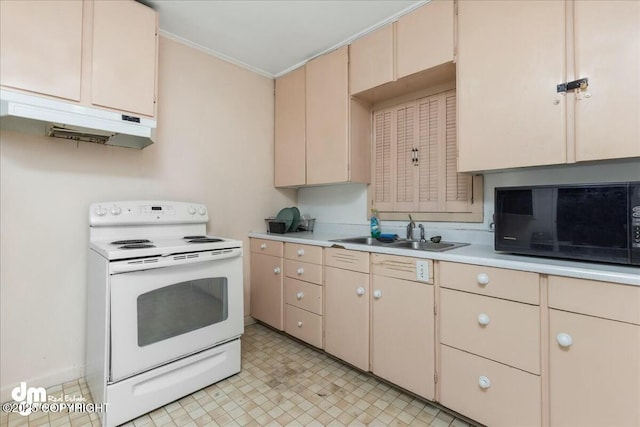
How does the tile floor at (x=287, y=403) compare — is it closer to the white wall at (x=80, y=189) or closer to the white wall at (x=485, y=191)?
the white wall at (x=80, y=189)

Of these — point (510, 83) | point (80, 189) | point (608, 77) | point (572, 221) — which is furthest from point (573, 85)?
point (80, 189)

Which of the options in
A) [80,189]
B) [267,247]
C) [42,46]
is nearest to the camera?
[42,46]

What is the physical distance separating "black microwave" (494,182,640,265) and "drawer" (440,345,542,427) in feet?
1.86

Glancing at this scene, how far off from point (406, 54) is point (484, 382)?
194 centimetres

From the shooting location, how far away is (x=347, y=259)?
2004 mm

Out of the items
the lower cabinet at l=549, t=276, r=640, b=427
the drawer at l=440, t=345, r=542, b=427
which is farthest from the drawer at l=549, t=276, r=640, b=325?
the drawer at l=440, t=345, r=542, b=427

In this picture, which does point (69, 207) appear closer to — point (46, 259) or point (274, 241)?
point (46, 259)

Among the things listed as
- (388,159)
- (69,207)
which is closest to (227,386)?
(69,207)

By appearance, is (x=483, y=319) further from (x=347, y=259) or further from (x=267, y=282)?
(x=267, y=282)

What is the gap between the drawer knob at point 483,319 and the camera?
1.40 metres

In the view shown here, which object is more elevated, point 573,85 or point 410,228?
point 573,85

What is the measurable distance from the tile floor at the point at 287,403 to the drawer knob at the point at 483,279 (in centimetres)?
76

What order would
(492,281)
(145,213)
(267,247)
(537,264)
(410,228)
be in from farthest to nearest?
1. (267,247)
2. (410,228)
3. (145,213)
4. (492,281)
5. (537,264)

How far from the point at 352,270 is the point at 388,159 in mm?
1015
